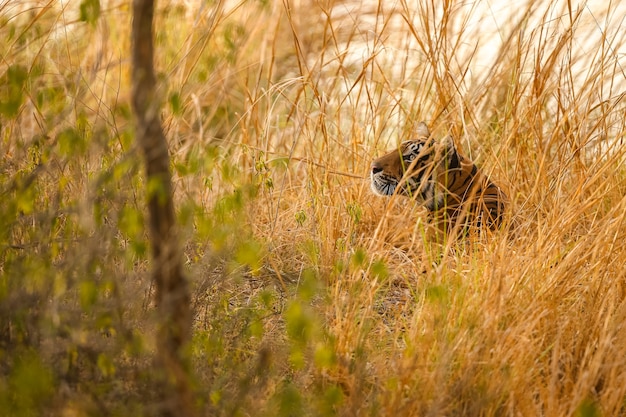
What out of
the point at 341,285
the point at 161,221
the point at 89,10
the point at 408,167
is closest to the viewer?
the point at 161,221

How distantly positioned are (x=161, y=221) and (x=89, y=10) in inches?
21.6

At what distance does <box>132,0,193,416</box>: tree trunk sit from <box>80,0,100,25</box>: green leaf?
0.51 feet

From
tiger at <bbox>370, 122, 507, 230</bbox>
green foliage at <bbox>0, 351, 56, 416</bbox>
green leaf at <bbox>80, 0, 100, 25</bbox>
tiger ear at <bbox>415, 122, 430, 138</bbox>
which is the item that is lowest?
green foliage at <bbox>0, 351, 56, 416</bbox>

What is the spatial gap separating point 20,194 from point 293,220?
1565 millimetres

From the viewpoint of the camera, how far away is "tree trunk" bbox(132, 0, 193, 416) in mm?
1635

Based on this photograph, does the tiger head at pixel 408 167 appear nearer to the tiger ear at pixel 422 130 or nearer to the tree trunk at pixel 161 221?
the tiger ear at pixel 422 130

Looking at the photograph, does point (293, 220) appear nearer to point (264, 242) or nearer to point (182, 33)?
point (264, 242)

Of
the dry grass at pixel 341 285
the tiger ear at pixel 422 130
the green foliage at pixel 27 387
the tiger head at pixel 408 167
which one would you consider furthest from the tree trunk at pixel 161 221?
the tiger ear at pixel 422 130

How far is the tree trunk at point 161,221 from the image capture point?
1.63m

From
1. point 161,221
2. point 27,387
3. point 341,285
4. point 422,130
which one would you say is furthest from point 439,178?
point 27,387

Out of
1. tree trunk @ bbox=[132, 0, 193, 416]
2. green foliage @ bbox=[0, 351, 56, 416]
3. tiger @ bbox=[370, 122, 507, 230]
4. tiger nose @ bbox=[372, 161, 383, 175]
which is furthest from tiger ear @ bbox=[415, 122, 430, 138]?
green foliage @ bbox=[0, 351, 56, 416]

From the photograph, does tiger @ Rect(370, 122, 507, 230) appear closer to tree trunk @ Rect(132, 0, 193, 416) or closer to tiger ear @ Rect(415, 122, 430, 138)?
tiger ear @ Rect(415, 122, 430, 138)

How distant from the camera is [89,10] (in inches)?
73.1

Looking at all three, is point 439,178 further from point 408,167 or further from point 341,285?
point 341,285
